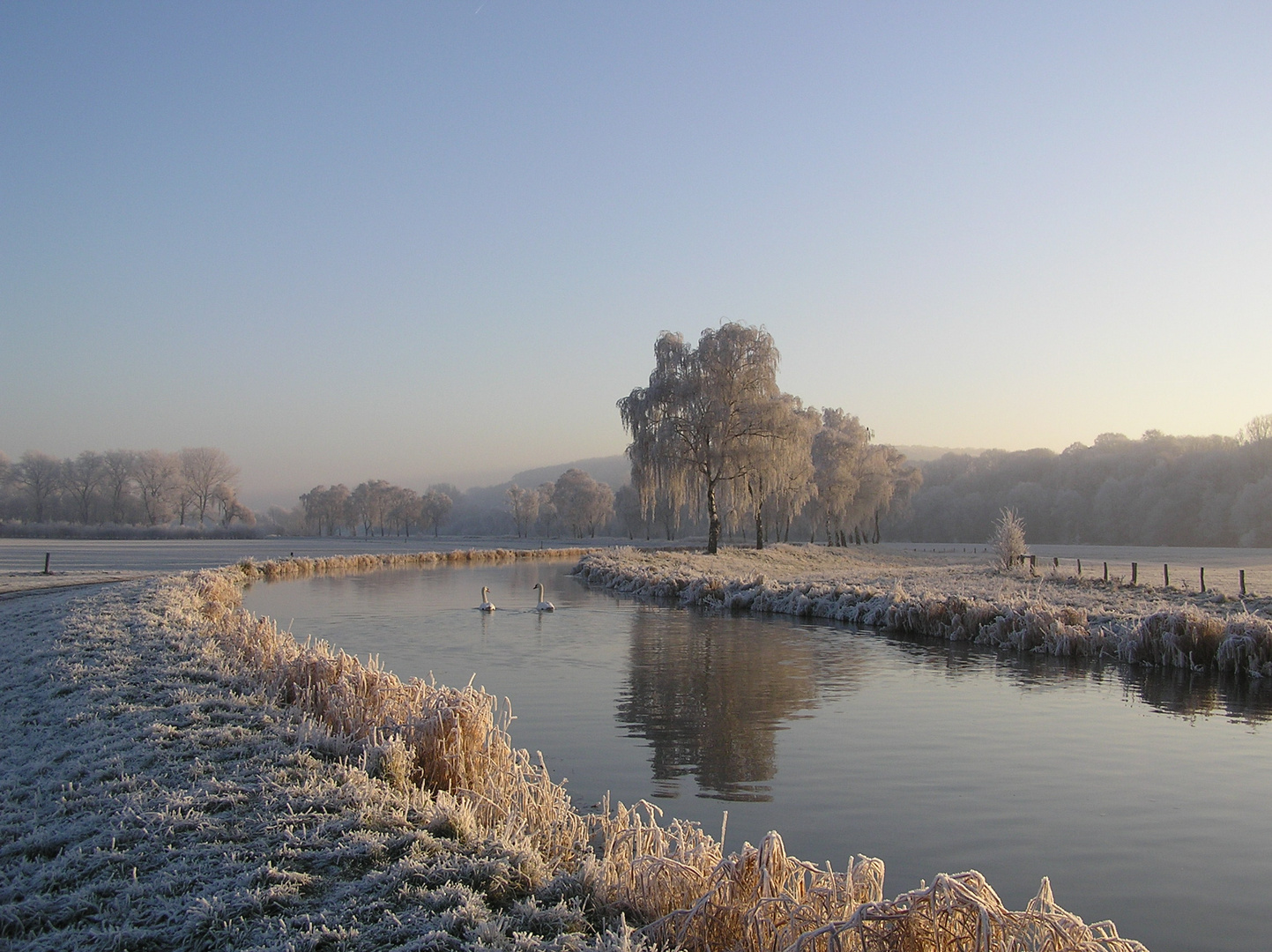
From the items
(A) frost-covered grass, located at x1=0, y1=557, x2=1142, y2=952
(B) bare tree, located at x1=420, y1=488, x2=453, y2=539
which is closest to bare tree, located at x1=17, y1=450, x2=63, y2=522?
(B) bare tree, located at x1=420, y1=488, x2=453, y2=539

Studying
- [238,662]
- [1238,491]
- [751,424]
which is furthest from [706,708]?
[1238,491]

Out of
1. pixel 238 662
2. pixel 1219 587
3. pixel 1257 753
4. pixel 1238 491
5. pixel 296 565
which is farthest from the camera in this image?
pixel 1238 491

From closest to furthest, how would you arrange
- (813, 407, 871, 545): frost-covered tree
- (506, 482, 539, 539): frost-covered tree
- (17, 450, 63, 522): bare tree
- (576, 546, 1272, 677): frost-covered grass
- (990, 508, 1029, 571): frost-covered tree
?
1. (576, 546, 1272, 677): frost-covered grass
2. (990, 508, 1029, 571): frost-covered tree
3. (813, 407, 871, 545): frost-covered tree
4. (17, 450, 63, 522): bare tree
5. (506, 482, 539, 539): frost-covered tree

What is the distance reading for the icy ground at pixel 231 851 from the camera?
11.5 ft

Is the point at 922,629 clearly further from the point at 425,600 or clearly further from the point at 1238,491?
the point at 1238,491

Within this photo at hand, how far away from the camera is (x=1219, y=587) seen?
2108 cm

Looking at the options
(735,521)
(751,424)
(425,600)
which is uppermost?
(751,424)

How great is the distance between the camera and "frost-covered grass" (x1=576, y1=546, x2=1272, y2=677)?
12.9 metres

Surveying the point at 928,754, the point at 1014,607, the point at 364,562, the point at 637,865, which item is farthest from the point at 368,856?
the point at 364,562

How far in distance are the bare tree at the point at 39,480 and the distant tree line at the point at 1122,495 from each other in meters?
106

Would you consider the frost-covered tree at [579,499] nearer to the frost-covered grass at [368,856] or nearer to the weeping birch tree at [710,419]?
the weeping birch tree at [710,419]

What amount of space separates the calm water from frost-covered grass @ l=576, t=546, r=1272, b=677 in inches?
42.9

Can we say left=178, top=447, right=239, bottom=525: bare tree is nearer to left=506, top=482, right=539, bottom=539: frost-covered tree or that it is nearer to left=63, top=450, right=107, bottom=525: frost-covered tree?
left=63, top=450, right=107, bottom=525: frost-covered tree

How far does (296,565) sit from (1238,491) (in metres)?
84.8
